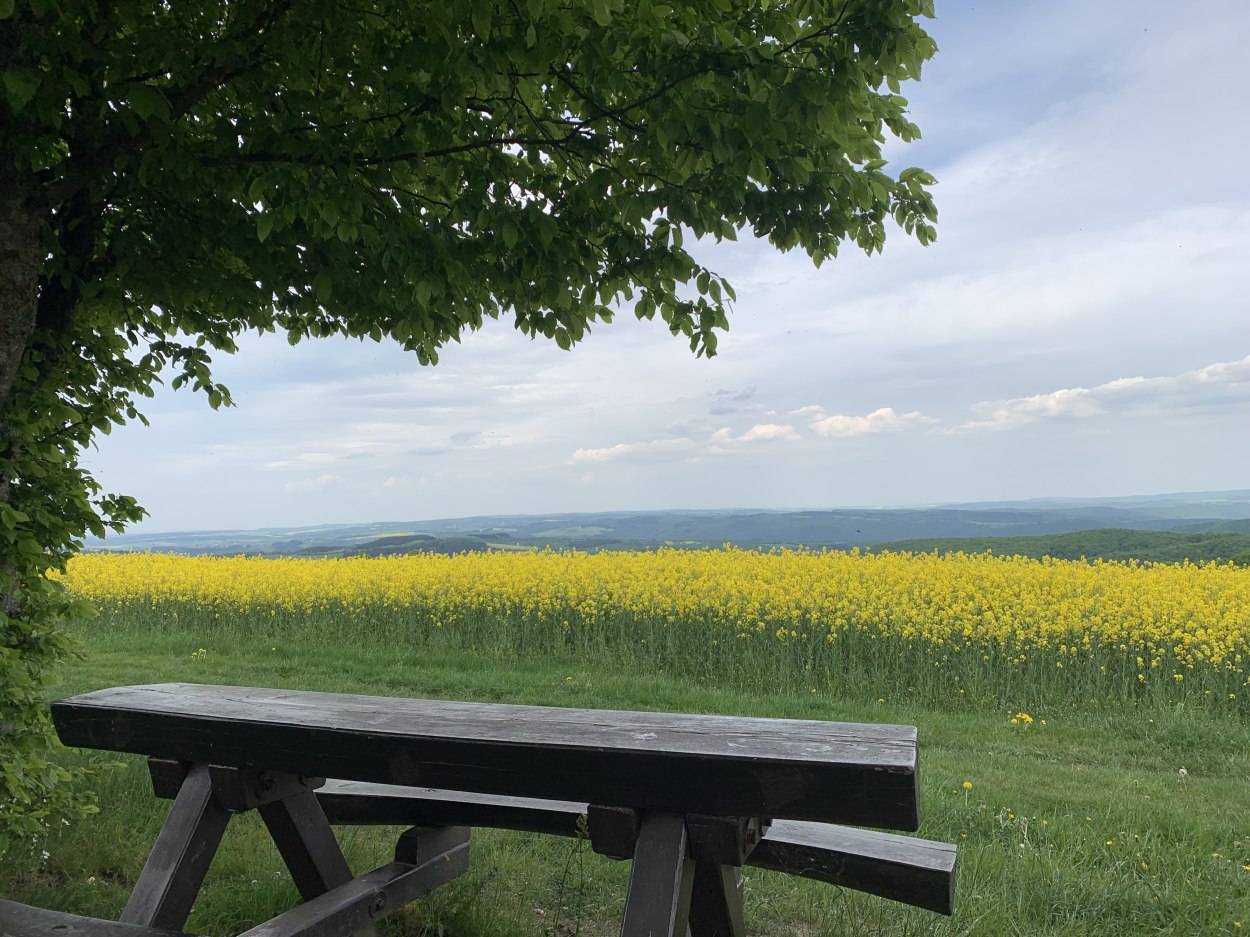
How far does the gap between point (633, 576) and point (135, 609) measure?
339 inches

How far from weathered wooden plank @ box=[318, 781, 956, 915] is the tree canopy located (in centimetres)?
170

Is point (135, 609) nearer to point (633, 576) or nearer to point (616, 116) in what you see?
point (633, 576)

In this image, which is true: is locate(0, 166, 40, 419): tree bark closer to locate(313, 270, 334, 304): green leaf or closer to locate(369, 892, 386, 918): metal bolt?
locate(313, 270, 334, 304): green leaf

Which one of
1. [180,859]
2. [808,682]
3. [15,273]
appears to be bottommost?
[808,682]

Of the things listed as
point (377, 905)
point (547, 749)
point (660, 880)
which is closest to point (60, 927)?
point (377, 905)

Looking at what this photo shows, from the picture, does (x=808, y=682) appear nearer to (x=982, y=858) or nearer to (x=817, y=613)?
(x=817, y=613)

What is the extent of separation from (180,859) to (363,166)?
2.97 meters

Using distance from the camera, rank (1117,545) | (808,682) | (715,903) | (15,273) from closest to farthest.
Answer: (715,903) → (15,273) → (808,682) → (1117,545)

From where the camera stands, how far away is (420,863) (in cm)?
300

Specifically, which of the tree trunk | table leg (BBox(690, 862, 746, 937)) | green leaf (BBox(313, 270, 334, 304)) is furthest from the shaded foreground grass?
green leaf (BBox(313, 270, 334, 304))

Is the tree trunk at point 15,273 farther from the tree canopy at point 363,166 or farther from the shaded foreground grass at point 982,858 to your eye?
the shaded foreground grass at point 982,858

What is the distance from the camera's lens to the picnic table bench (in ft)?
6.73

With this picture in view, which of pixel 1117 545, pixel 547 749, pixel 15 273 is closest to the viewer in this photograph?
pixel 547 749

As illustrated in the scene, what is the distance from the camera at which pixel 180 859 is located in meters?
2.72
